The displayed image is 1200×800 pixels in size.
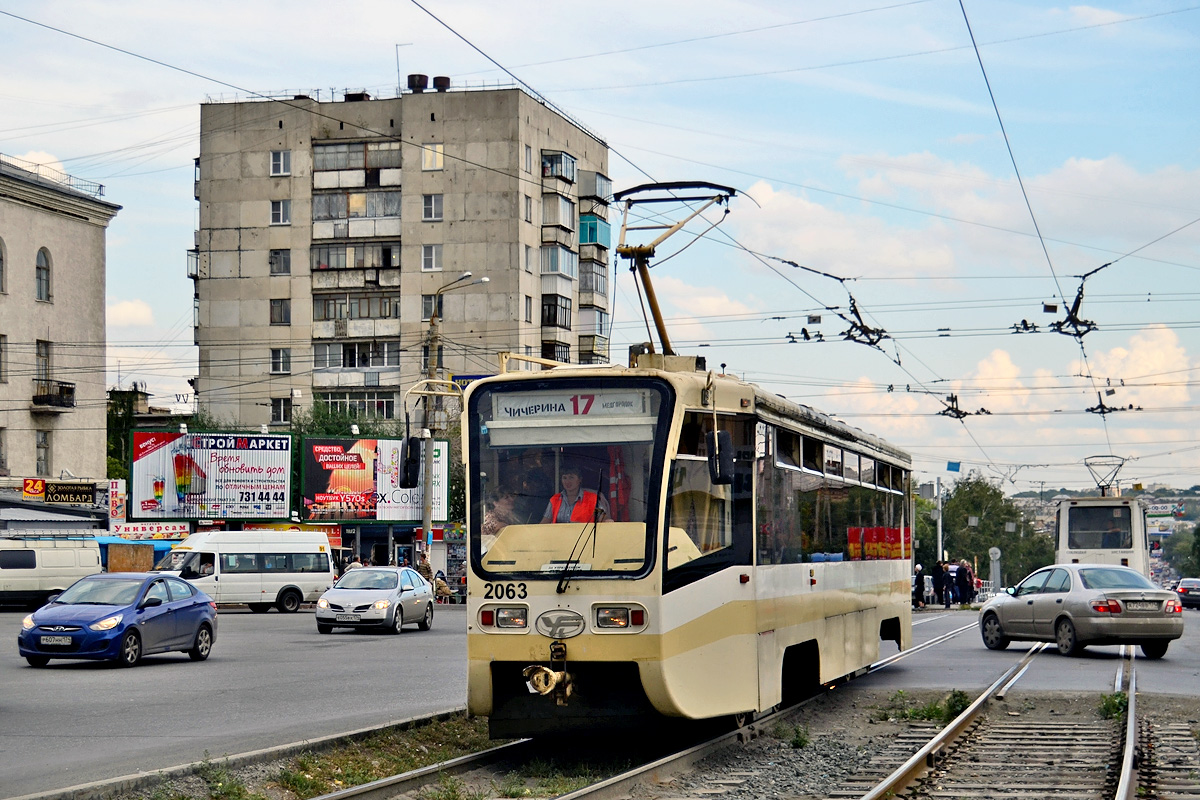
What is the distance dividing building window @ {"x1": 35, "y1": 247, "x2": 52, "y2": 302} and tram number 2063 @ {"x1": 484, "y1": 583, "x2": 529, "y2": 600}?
169 ft

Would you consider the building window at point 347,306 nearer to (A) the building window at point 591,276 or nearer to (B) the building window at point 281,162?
(B) the building window at point 281,162

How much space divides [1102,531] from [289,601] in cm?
2301

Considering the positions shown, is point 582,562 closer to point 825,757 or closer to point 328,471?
point 825,757

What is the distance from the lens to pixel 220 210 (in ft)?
260

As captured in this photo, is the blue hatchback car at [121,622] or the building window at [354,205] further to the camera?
the building window at [354,205]

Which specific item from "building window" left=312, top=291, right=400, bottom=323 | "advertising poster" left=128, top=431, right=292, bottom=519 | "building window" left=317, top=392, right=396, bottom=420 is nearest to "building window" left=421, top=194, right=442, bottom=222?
"building window" left=312, top=291, right=400, bottom=323

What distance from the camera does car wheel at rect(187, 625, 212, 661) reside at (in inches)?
942

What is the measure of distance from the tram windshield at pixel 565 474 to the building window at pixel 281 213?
69.3 meters

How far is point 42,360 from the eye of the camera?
58812mm

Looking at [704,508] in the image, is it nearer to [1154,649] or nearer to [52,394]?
[1154,649]

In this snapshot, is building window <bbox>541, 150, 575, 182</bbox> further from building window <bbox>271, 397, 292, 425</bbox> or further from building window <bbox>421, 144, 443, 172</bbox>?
building window <bbox>271, 397, 292, 425</bbox>

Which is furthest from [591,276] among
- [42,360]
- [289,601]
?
[289,601]

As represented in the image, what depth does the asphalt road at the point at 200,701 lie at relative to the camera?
1221 centimetres

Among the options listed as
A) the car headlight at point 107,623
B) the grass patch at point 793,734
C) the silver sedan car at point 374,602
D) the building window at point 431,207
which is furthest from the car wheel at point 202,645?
the building window at point 431,207
